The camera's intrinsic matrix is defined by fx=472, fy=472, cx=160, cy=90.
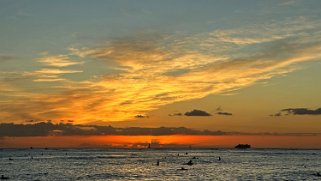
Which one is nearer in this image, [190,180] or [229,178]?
[190,180]

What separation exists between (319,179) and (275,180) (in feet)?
Answer: 32.5

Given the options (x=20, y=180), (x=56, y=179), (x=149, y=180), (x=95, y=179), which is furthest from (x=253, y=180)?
(x=20, y=180)

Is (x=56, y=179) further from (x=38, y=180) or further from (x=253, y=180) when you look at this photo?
(x=253, y=180)

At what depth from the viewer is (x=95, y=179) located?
335ft

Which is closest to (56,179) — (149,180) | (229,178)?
(149,180)

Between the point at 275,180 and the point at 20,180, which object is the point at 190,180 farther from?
the point at 20,180

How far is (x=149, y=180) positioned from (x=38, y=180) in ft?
Answer: 77.1

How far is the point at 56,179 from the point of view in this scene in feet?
334

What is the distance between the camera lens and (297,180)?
100625 millimetres

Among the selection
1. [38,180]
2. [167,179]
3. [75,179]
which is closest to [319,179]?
[167,179]

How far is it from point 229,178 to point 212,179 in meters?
4.62

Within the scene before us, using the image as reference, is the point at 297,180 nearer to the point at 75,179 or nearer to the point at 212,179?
the point at 212,179

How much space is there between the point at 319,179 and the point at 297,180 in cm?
488

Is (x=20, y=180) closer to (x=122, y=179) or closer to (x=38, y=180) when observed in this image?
(x=38, y=180)
